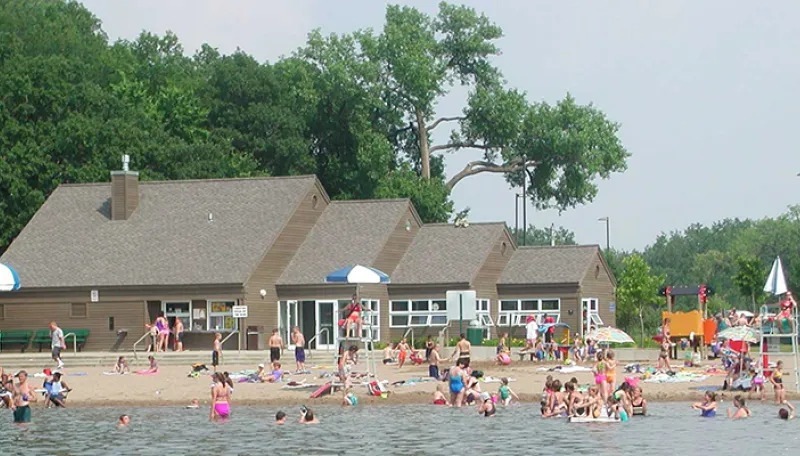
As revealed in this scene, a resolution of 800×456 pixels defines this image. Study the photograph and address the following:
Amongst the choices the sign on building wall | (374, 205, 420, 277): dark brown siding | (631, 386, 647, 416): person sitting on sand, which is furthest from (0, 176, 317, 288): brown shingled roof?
(631, 386, 647, 416): person sitting on sand

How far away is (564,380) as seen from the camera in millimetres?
47906

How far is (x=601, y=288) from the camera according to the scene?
69688 mm

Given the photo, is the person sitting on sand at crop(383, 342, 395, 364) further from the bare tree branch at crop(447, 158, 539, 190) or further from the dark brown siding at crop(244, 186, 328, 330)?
the bare tree branch at crop(447, 158, 539, 190)

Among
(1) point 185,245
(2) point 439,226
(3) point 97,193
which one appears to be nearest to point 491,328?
(2) point 439,226

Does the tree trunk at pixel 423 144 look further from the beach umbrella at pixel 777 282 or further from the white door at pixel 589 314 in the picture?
the beach umbrella at pixel 777 282

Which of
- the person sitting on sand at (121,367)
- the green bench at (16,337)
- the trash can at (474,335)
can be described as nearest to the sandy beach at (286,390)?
the person sitting on sand at (121,367)

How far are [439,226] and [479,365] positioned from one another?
18.2 meters

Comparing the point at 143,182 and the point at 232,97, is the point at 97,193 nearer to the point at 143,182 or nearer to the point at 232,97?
the point at 143,182

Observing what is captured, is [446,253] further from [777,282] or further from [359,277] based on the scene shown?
[777,282]

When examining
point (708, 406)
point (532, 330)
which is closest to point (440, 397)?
point (708, 406)

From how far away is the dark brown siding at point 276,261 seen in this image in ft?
207

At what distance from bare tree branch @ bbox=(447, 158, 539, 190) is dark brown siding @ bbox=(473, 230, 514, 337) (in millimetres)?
17727

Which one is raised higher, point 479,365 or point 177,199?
point 177,199

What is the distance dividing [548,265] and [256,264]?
13.1 metres
